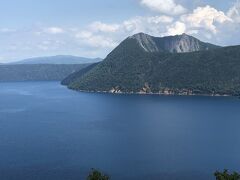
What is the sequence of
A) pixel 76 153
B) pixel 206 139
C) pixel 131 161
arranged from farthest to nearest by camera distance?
pixel 206 139
pixel 76 153
pixel 131 161

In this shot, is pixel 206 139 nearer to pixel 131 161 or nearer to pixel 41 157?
pixel 131 161

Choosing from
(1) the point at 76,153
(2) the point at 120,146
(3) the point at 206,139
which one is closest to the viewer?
(1) the point at 76,153

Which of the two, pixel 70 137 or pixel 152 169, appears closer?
pixel 152 169

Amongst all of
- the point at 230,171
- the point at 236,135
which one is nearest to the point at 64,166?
the point at 230,171

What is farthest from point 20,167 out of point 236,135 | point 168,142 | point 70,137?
point 236,135

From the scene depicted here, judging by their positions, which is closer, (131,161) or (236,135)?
(131,161)

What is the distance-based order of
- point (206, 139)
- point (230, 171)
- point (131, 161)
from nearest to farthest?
point (230, 171)
point (131, 161)
point (206, 139)

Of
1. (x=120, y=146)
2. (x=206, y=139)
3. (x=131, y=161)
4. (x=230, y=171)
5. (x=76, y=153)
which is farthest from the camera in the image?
(x=206, y=139)

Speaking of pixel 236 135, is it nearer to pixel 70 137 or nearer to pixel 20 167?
pixel 70 137
